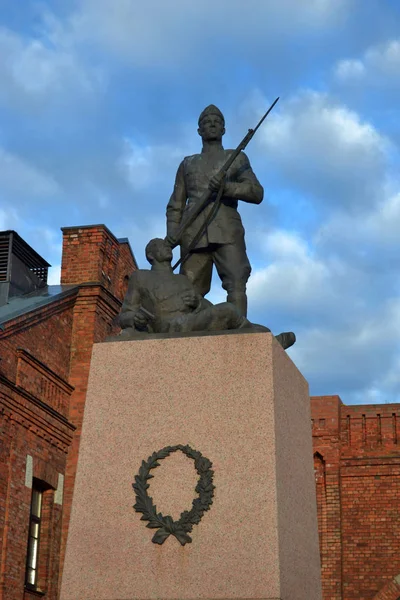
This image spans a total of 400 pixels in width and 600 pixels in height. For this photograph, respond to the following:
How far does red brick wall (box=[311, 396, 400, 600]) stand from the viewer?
2161 cm

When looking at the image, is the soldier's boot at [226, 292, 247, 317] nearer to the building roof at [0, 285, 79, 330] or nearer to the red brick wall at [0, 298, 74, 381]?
the red brick wall at [0, 298, 74, 381]

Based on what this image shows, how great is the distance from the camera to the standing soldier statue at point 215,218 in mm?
8805

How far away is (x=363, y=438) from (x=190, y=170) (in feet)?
46.9

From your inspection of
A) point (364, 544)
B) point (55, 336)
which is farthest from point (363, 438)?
point (55, 336)

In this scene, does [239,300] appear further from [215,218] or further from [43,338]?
[43,338]

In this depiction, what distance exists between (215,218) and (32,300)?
12.0m

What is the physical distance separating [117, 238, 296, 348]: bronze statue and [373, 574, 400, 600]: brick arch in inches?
560

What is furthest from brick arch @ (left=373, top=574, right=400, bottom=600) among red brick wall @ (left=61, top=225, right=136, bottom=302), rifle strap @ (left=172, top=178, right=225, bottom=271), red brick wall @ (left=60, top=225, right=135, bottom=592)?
rifle strap @ (left=172, top=178, right=225, bottom=271)

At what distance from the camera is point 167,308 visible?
828 cm

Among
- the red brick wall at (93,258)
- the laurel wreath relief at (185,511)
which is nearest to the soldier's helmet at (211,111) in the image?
the laurel wreath relief at (185,511)

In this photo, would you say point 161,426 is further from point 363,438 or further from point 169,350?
point 363,438

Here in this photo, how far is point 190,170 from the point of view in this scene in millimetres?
9086

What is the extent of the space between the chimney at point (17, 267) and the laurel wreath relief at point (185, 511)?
45.8 feet

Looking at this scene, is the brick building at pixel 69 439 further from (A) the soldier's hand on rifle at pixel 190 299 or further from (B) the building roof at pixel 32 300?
(A) the soldier's hand on rifle at pixel 190 299
